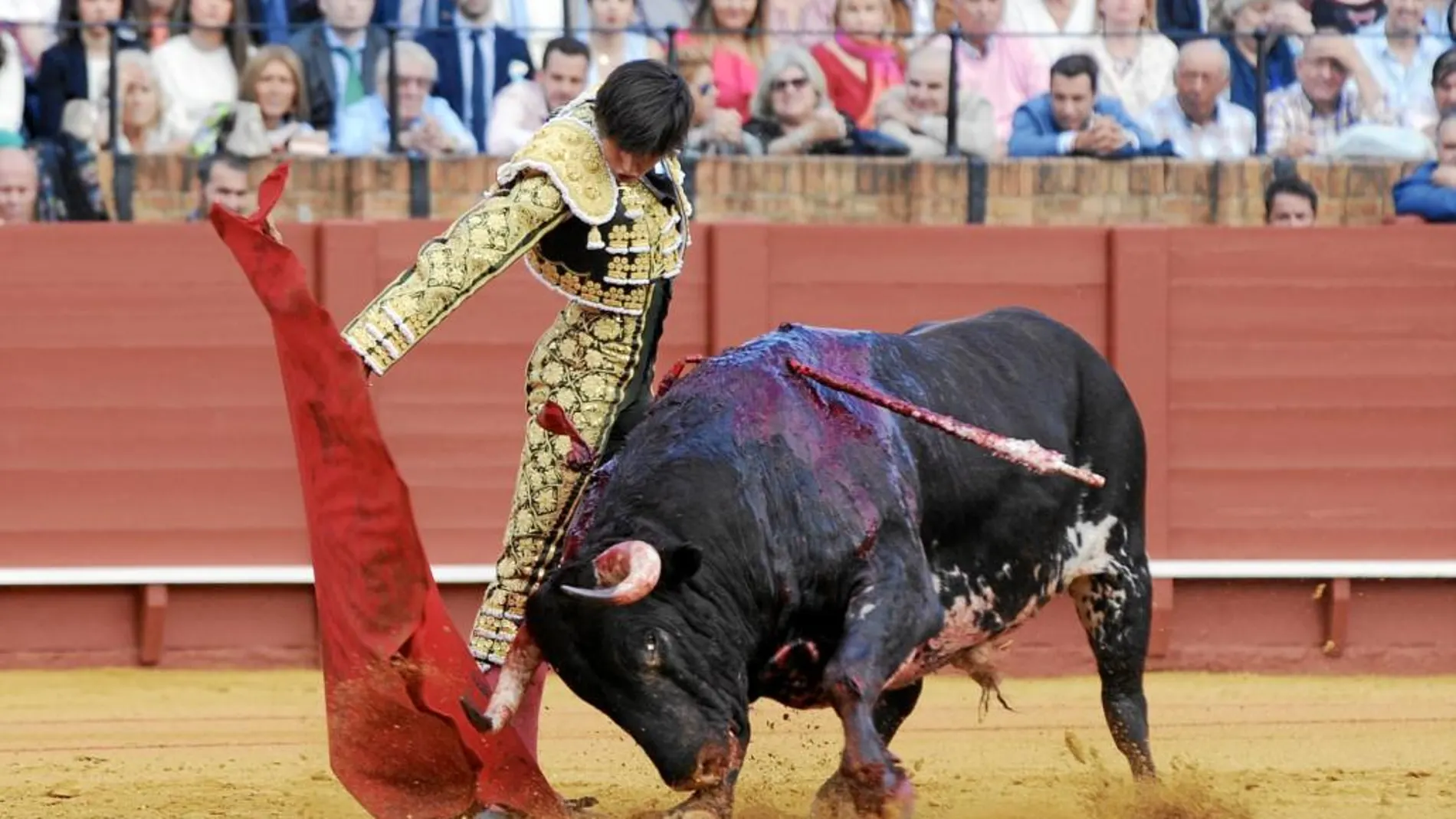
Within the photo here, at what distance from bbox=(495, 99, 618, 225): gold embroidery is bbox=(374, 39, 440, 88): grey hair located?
13.3ft

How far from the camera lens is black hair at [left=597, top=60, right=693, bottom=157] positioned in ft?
12.1

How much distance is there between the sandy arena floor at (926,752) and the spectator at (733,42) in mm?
2113

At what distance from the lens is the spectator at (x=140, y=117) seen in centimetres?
773

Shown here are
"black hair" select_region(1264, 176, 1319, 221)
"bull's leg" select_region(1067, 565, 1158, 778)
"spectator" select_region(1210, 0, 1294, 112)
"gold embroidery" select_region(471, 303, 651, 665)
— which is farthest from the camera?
"spectator" select_region(1210, 0, 1294, 112)

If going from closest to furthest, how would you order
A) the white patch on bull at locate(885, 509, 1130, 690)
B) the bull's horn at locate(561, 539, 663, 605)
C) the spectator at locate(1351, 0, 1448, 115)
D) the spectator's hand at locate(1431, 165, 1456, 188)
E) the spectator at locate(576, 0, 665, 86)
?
the bull's horn at locate(561, 539, 663, 605), the white patch on bull at locate(885, 509, 1130, 690), the spectator at locate(576, 0, 665, 86), the spectator's hand at locate(1431, 165, 1456, 188), the spectator at locate(1351, 0, 1448, 115)

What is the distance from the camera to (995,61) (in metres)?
8.21

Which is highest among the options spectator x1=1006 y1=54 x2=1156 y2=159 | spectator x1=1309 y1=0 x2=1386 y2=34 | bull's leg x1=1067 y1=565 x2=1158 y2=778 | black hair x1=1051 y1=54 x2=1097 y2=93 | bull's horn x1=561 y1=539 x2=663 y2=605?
spectator x1=1309 y1=0 x2=1386 y2=34

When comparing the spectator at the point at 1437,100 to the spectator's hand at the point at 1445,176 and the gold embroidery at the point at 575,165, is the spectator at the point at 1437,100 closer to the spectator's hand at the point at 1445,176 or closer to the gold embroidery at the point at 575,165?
the spectator's hand at the point at 1445,176

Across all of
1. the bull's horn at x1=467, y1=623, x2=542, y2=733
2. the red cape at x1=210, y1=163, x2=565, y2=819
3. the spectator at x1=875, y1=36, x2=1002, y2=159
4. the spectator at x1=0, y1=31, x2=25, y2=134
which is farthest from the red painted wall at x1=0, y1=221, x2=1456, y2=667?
the bull's horn at x1=467, y1=623, x2=542, y2=733

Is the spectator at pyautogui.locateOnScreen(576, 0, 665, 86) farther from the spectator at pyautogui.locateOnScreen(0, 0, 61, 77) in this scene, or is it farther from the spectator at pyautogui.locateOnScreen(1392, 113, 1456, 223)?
the spectator at pyautogui.locateOnScreen(1392, 113, 1456, 223)

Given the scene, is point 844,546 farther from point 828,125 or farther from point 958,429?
point 828,125

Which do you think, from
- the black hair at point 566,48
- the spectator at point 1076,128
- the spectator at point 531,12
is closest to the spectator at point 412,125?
the spectator at point 531,12

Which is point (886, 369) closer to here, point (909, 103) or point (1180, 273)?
point (1180, 273)

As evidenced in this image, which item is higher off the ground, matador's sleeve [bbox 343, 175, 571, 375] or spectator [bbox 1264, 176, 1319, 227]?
matador's sleeve [bbox 343, 175, 571, 375]
